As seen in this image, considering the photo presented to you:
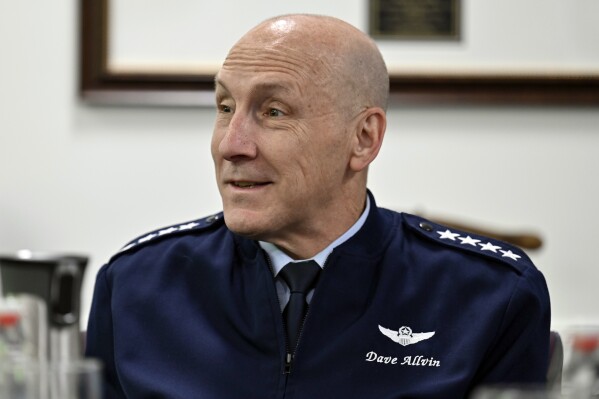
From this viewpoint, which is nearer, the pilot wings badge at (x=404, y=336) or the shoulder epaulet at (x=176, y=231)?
the pilot wings badge at (x=404, y=336)

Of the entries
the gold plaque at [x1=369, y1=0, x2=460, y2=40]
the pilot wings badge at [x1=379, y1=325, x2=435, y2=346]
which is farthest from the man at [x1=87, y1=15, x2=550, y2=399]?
the gold plaque at [x1=369, y1=0, x2=460, y2=40]

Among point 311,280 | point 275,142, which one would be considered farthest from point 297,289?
point 275,142

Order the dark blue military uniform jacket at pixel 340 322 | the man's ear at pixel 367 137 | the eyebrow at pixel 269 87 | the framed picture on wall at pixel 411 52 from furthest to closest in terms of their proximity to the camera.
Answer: the framed picture on wall at pixel 411 52, the man's ear at pixel 367 137, the eyebrow at pixel 269 87, the dark blue military uniform jacket at pixel 340 322

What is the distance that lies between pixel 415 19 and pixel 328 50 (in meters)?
1.05

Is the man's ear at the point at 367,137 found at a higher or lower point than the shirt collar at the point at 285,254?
higher

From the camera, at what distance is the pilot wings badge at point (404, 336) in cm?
203

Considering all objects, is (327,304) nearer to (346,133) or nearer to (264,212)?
(264,212)

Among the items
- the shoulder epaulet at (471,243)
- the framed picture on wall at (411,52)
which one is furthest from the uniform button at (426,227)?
the framed picture on wall at (411,52)

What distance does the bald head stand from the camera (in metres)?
2.14

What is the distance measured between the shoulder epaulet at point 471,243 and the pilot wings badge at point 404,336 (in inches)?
9.0

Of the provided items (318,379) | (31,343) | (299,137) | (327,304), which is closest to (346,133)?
(299,137)

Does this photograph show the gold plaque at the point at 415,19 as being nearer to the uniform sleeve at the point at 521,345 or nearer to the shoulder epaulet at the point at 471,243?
the shoulder epaulet at the point at 471,243

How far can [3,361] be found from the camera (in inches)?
47.9

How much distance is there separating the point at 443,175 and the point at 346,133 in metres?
1.05
